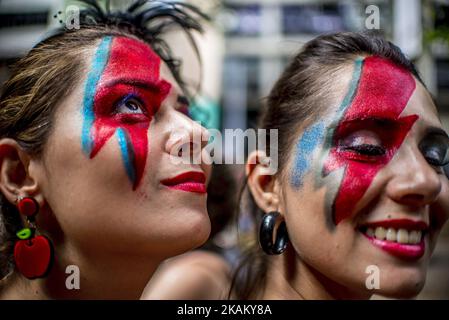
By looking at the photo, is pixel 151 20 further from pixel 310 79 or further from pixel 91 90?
pixel 310 79

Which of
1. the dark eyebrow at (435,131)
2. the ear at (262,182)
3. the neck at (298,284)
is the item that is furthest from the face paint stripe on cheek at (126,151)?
the dark eyebrow at (435,131)

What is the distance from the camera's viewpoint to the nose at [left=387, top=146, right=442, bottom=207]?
1.63 meters

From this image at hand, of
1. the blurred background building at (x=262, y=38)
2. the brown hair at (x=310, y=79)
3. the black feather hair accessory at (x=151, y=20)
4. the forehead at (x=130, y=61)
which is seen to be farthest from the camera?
the blurred background building at (x=262, y=38)

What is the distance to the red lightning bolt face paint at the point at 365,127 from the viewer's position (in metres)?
1.68

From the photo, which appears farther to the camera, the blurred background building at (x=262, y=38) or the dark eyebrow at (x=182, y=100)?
the blurred background building at (x=262, y=38)

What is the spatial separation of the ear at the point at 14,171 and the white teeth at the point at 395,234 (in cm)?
132

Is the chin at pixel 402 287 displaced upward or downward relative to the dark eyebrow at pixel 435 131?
downward

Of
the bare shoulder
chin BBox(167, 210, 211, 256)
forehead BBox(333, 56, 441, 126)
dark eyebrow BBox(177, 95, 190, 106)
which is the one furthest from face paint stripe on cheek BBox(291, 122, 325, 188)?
the bare shoulder

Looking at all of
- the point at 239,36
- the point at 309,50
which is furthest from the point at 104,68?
the point at 239,36

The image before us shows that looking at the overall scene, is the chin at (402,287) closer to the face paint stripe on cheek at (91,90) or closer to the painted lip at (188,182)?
the painted lip at (188,182)

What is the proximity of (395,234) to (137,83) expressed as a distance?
1133 mm

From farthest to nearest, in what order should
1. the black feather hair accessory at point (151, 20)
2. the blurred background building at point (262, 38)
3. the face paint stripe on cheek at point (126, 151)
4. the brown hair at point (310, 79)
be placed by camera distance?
the blurred background building at point (262, 38) → the black feather hair accessory at point (151, 20) → the brown hair at point (310, 79) → the face paint stripe on cheek at point (126, 151)

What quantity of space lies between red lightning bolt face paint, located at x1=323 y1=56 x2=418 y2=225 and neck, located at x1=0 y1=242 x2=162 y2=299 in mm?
751

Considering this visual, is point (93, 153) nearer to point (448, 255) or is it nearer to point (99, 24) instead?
point (99, 24)
